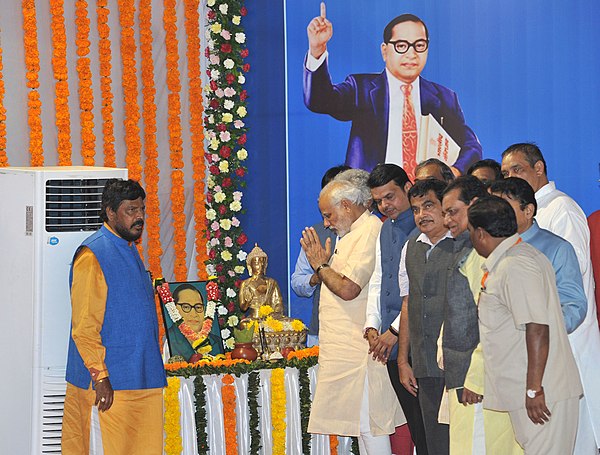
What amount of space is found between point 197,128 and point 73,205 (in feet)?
9.27

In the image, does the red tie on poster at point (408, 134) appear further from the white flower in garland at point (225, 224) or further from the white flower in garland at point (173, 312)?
the white flower in garland at point (173, 312)

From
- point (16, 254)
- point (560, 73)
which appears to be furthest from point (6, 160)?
point (560, 73)

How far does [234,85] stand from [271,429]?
306cm

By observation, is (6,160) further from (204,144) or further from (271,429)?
(271,429)

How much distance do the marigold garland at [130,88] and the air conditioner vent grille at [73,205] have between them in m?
2.17

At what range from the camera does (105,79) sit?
7027 millimetres

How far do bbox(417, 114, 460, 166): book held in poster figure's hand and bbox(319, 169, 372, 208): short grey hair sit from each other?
2.05 meters

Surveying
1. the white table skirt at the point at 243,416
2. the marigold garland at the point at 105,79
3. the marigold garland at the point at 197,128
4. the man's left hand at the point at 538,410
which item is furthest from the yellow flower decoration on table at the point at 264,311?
the man's left hand at the point at 538,410

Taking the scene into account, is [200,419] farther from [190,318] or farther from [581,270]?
[581,270]

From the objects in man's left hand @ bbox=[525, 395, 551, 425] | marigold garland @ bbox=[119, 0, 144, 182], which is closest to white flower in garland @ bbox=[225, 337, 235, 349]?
marigold garland @ bbox=[119, 0, 144, 182]

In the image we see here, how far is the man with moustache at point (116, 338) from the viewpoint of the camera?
4.41m

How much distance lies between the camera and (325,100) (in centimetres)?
737

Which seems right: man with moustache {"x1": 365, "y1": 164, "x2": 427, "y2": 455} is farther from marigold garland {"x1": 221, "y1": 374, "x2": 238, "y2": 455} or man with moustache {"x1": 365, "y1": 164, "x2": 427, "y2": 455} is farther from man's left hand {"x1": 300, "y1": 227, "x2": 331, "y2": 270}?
marigold garland {"x1": 221, "y1": 374, "x2": 238, "y2": 455}

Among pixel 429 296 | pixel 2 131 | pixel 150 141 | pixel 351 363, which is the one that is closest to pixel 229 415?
pixel 351 363
